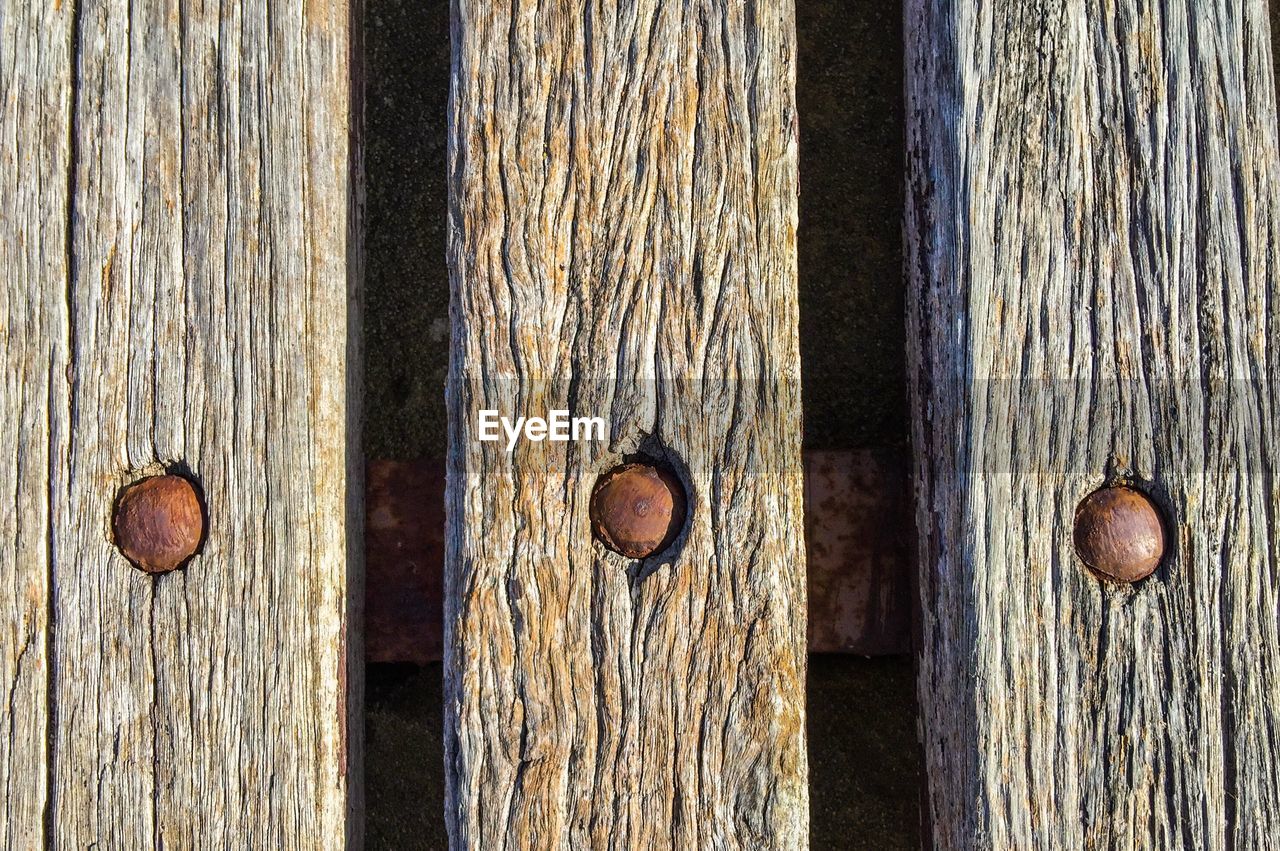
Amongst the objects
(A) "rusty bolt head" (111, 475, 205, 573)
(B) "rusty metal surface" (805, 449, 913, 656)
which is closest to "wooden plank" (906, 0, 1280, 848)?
(B) "rusty metal surface" (805, 449, 913, 656)

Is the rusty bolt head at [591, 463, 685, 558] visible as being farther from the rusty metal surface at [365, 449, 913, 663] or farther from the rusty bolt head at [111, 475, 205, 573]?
the rusty bolt head at [111, 475, 205, 573]

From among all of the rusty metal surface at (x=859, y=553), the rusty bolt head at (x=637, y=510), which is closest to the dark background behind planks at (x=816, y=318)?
the rusty metal surface at (x=859, y=553)

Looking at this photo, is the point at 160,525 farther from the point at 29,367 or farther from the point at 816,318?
the point at 816,318

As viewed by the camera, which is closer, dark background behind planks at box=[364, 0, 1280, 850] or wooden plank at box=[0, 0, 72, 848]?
wooden plank at box=[0, 0, 72, 848]

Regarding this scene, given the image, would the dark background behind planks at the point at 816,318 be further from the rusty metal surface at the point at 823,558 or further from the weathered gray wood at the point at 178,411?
the weathered gray wood at the point at 178,411

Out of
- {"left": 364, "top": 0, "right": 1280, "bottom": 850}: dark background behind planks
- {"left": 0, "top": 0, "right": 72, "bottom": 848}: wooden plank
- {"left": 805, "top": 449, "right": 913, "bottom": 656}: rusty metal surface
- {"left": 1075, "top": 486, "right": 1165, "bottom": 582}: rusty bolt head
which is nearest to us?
{"left": 1075, "top": 486, "right": 1165, "bottom": 582}: rusty bolt head

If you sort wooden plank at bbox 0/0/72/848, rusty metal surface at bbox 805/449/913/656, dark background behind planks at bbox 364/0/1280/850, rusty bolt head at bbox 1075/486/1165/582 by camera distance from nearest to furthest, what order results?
rusty bolt head at bbox 1075/486/1165/582 < wooden plank at bbox 0/0/72/848 < rusty metal surface at bbox 805/449/913/656 < dark background behind planks at bbox 364/0/1280/850

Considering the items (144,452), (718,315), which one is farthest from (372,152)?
(718,315)
